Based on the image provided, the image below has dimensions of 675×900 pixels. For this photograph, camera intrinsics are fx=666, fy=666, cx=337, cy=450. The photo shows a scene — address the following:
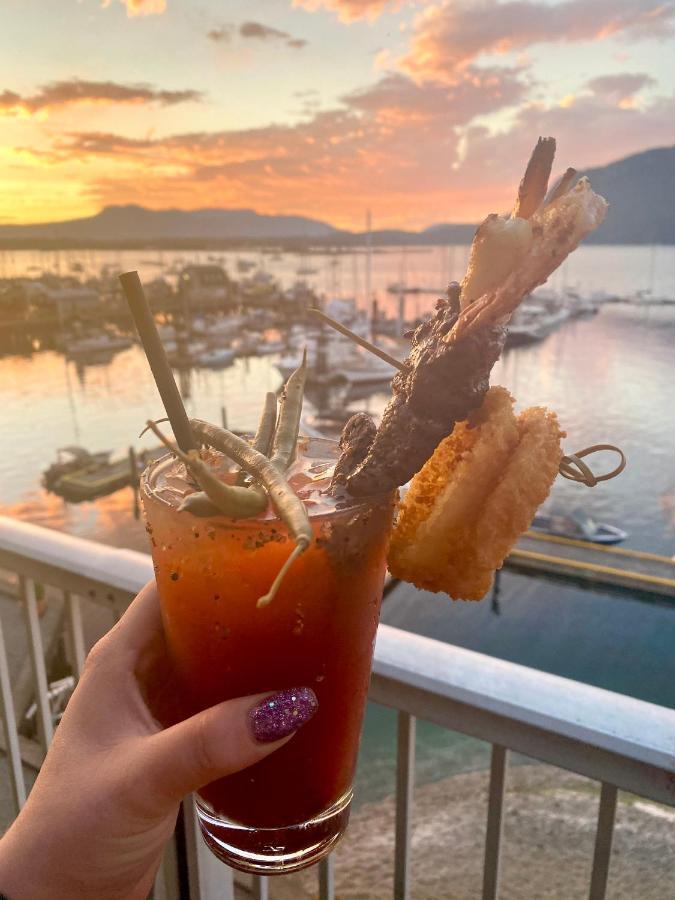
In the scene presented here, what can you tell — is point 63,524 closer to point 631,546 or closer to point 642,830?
point 631,546

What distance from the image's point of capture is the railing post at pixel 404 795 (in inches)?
55.2

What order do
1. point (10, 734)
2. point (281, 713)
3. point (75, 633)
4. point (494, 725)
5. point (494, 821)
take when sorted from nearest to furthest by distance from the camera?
point (281, 713) < point (494, 725) < point (494, 821) < point (75, 633) < point (10, 734)

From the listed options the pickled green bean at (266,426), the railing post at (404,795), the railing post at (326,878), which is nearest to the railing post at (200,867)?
the railing post at (326,878)

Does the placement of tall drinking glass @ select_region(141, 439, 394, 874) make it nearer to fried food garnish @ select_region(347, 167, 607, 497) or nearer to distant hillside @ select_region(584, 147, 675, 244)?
fried food garnish @ select_region(347, 167, 607, 497)

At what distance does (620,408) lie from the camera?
38.4 m

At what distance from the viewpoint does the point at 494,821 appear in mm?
1350

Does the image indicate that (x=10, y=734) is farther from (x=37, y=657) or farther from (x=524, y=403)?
(x=524, y=403)

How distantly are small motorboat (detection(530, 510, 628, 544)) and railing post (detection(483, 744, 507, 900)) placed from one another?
23033 mm

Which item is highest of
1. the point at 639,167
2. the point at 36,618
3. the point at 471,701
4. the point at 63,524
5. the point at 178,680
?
the point at 639,167

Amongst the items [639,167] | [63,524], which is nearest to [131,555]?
[639,167]

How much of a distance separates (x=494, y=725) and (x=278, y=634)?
1.89 ft

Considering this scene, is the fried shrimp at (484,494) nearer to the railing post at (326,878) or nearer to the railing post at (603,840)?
the railing post at (603,840)

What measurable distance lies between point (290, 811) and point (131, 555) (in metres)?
0.99

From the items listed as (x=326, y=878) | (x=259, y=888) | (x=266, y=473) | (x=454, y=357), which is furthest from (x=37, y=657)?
(x=454, y=357)
